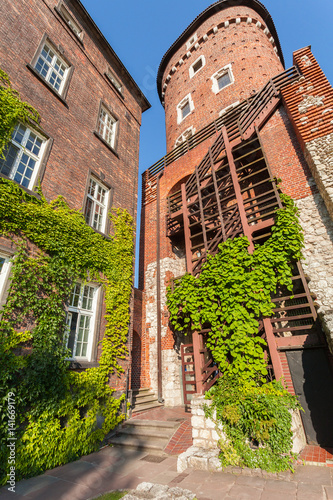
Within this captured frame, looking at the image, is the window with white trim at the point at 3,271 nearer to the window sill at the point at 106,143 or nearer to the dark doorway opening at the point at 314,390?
the window sill at the point at 106,143

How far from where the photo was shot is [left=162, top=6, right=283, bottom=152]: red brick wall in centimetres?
1392

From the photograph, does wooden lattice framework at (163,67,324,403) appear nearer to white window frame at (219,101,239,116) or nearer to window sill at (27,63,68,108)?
white window frame at (219,101,239,116)

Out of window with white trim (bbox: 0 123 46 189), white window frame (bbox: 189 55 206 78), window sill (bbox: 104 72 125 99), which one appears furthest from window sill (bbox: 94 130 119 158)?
white window frame (bbox: 189 55 206 78)

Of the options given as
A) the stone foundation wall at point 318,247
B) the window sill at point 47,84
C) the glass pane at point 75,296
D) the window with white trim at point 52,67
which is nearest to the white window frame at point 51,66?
the window with white trim at point 52,67

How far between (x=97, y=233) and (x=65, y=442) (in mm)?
5275

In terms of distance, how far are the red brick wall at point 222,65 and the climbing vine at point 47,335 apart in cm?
1165

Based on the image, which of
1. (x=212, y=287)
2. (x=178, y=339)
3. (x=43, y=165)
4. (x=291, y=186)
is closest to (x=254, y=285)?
(x=212, y=287)

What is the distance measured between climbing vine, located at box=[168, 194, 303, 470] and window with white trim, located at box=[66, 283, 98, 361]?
2771 mm

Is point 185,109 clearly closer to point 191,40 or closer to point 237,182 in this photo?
point 191,40

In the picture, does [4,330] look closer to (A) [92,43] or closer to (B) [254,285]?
(B) [254,285]

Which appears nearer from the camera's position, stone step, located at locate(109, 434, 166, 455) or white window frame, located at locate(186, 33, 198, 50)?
stone step, located at locate(109, 434, 166, 455)

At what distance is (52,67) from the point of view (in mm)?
8367

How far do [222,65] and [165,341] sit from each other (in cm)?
1702

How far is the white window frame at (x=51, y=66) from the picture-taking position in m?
7.90
